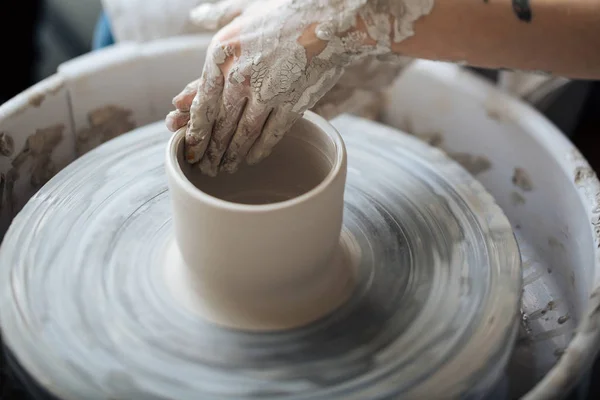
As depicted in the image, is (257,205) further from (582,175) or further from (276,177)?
(582,175)

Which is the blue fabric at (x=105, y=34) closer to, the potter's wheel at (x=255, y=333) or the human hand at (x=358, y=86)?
the human hand at (x=358, y=86)

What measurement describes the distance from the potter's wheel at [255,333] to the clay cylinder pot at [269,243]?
0.03m

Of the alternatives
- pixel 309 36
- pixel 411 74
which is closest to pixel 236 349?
pixel 309 36

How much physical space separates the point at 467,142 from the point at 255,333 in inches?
33.3

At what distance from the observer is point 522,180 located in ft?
4.86

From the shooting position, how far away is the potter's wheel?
2.97 ft

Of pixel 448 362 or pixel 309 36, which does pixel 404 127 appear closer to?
pixel 309 36

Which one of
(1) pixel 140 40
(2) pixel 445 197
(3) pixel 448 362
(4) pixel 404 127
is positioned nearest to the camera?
(3) pixel 448 362

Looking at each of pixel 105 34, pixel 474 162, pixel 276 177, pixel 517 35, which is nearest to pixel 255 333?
pixel 276 177

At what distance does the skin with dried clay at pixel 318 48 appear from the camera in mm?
1023

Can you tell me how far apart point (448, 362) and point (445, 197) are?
0.36 m

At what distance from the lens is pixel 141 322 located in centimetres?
97

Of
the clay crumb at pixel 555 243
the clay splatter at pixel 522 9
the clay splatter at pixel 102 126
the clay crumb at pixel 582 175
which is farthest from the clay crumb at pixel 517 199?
the clay splatter at pixel 102 126

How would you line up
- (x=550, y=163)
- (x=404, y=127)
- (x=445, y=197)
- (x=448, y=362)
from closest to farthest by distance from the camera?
(x=448, y=362) < (x=445, y=197) < (x=550, y=163) < (x=404, y=127)
